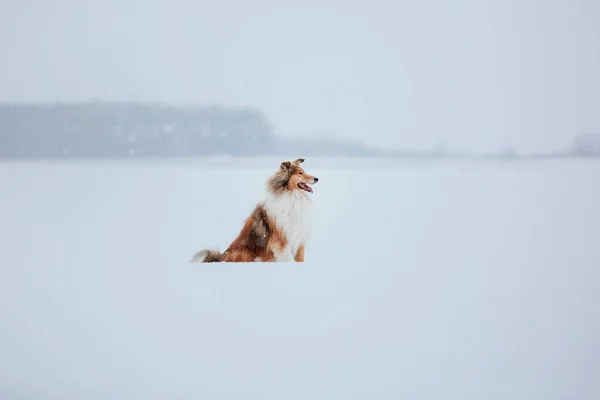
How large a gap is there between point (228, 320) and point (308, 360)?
1.17ft

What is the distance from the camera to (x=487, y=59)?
2635mm

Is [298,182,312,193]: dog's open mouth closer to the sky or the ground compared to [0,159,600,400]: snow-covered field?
closer to the sky

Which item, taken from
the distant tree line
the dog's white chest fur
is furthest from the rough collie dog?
the distant tree line

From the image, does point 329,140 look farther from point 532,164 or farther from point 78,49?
point 78,49

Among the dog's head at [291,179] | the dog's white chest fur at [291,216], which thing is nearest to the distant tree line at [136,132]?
the dog's head at [291,179]

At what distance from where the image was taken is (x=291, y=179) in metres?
2.53

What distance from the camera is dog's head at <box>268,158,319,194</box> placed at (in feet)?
8.27

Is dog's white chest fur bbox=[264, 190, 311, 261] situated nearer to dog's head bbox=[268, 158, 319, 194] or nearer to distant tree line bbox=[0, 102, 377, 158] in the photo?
dog's head bbox=[268, 158, 319, 194]

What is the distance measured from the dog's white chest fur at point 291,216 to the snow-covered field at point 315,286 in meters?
0.05

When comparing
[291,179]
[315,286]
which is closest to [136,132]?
[291,179]

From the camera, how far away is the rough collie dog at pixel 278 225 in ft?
8.21

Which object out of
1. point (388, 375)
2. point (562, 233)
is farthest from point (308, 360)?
point (562, 233)

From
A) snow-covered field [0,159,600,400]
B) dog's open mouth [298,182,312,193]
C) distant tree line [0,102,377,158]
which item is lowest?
snow-covered field [0,159,600,400]

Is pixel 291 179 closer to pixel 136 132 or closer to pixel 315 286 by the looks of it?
pixel 315 286
